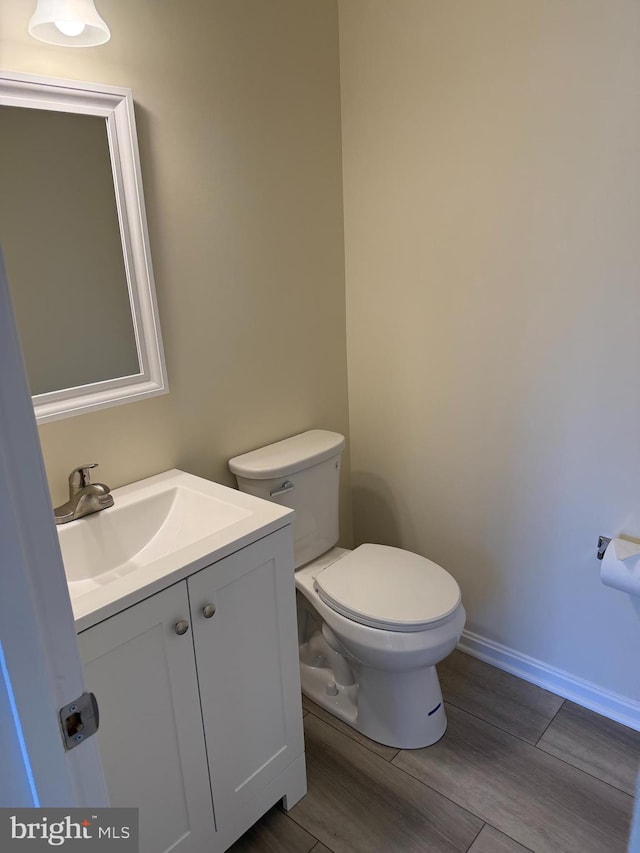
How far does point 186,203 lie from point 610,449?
142 cm

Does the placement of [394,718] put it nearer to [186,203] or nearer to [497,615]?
[497,615]

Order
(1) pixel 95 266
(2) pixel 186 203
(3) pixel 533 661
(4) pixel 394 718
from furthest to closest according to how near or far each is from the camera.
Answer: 1. (3) pixel 533 661
2. (4) pixel 394 718
3. (2) pixel 186 203
4. (1) pixel 95 266

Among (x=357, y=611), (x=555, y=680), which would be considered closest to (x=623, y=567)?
(x=555, y=680)

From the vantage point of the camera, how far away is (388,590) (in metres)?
Result: 1.77

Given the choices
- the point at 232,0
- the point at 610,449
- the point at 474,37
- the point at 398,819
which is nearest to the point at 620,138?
the point at 474,37

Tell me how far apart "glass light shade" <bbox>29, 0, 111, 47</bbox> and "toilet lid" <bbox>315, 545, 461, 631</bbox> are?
5.06 feet

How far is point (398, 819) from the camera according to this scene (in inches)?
62.8

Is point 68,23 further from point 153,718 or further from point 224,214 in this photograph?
point 153,718

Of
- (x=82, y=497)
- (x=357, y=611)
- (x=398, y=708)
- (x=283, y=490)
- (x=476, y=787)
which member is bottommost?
(x=476, y=787)

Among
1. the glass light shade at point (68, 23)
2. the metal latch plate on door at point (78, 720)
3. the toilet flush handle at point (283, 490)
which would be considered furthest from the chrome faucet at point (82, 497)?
the glass light shade at point (68, 23)

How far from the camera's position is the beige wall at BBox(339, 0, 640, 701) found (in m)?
1.60

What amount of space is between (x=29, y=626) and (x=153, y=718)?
30.5 inches

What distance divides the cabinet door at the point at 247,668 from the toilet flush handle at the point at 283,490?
1.25 ft

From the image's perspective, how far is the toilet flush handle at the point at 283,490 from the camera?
1.85m
